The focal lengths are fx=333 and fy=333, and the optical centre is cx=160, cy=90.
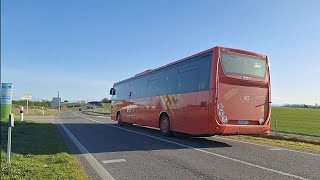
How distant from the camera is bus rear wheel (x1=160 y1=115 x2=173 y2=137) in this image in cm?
1587

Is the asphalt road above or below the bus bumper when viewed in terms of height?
below

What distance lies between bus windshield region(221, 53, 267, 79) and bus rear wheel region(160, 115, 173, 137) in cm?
477

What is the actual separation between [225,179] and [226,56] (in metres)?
6.64

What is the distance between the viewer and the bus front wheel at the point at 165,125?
1590cm

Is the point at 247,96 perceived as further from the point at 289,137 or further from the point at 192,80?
the point at 289,137

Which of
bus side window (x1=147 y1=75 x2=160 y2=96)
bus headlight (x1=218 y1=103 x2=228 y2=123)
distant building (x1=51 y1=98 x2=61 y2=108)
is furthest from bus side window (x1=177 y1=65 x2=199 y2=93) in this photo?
distant building (x1=51 y1=98 x2=61 y2=108)

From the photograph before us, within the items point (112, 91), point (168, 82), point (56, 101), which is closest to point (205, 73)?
point (168, 82)

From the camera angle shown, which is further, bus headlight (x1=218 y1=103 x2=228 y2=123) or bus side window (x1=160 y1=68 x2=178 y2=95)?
bus side window (x1=160 y1=68 x2=178 y2=95)

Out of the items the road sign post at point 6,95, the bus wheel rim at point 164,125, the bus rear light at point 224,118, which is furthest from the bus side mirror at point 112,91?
the bus rear light at point 224,118

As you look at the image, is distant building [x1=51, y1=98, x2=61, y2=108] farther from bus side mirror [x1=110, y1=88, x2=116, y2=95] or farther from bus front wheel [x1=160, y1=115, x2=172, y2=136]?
bus front wheel [x1=160, y1=115, x2=172, y2=136]

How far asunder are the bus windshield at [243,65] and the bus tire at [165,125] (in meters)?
4.77

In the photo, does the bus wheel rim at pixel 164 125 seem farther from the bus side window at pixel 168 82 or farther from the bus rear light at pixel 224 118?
the bus rear light at pixel 224 118

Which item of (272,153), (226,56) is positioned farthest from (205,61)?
(272,153)

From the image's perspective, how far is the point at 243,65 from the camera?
12891 millimetres
